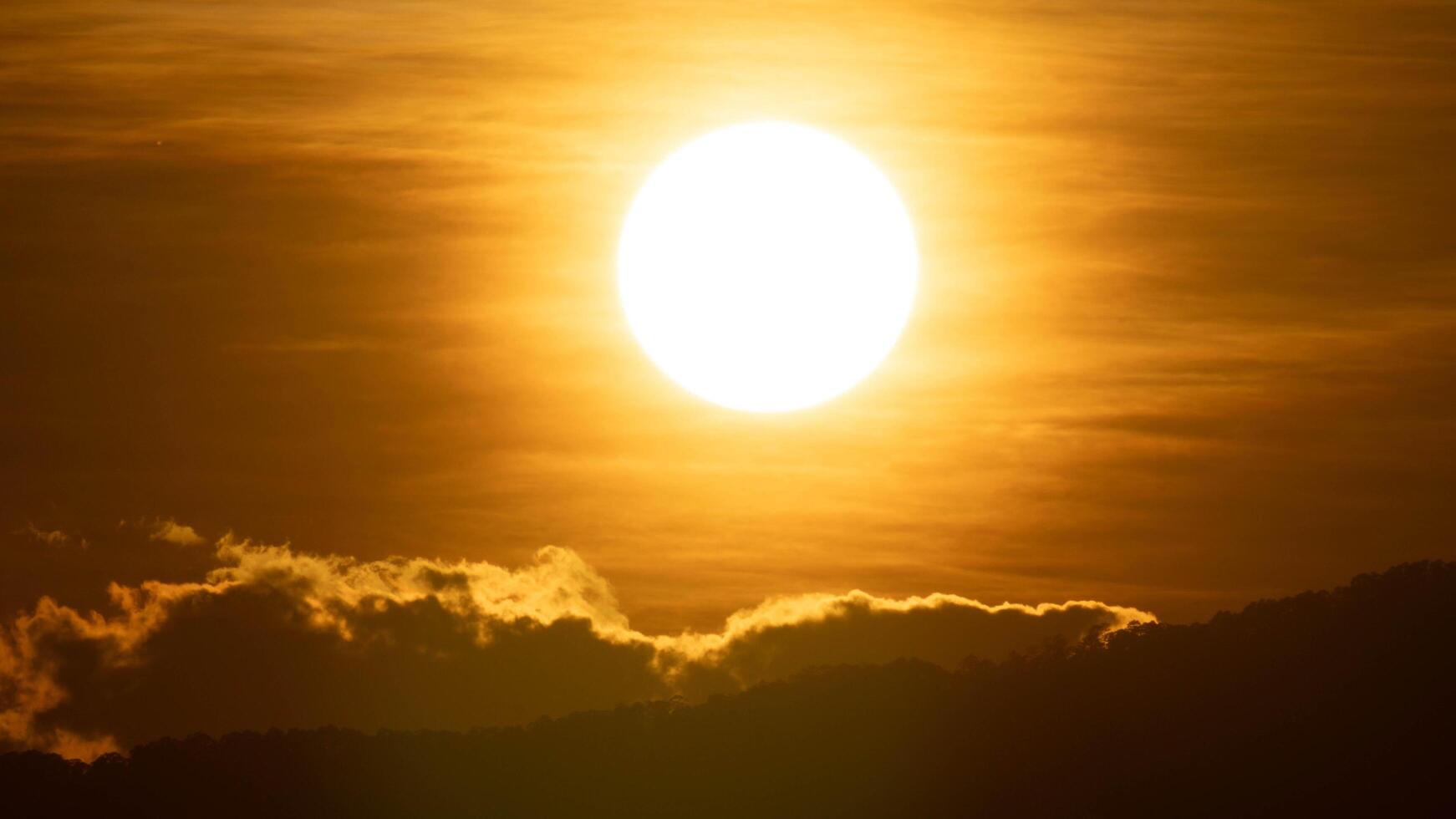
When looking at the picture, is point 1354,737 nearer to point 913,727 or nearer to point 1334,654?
point 1334,654

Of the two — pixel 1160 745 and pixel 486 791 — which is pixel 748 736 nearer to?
pixel 486 791

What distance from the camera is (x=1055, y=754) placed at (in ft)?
561

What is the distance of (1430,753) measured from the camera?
146 m

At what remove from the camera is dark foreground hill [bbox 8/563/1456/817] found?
153 m

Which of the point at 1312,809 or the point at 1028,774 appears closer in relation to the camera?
the point at 1312,809

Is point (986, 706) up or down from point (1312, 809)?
up

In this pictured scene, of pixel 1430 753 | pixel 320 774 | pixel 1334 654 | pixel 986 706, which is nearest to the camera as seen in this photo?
pixel 1430 753

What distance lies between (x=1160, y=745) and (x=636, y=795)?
176 feet

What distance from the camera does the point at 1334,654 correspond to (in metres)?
162

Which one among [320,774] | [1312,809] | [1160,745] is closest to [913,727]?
[1160,745]

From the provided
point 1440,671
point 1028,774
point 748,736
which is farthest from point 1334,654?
point 748,736

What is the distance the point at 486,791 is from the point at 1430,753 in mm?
91189

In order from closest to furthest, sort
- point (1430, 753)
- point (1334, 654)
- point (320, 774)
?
point (1430, 753) < point (1334, 654) < point (320, 774)

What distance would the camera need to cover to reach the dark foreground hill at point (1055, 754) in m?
153
